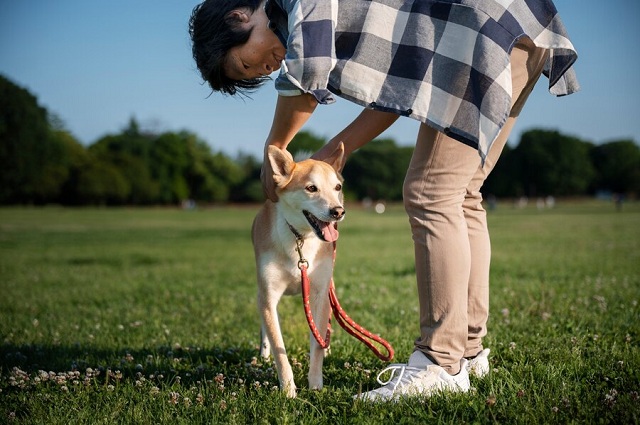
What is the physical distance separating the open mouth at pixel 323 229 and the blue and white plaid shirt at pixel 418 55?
1.02 metres

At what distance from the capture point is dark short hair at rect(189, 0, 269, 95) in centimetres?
312

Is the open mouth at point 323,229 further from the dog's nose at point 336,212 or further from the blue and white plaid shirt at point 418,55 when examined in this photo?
the blue and white plaid shirt at point 418,55

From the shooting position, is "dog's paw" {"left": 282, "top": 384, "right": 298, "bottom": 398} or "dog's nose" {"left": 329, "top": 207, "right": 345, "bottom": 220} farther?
"dog's nose" {"left": 329, "top": 207, "right": 345, "bottom": 220}

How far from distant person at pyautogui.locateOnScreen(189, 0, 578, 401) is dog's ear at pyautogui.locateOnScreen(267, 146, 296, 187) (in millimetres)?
179

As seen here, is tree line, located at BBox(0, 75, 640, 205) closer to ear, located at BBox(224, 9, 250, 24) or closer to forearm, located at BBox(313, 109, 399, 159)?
forearm, located at BBox(313, 109, 399, 159)

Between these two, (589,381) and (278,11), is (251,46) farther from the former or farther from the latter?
(589,381)

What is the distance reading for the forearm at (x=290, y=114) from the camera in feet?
9.18

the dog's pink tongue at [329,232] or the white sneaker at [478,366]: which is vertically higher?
the dog's pink tongue at [329,232]

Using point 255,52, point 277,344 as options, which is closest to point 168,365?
point 277,344

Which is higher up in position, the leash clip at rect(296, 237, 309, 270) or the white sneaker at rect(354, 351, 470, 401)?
the leash clip at rect(296, 237, 309, 270)

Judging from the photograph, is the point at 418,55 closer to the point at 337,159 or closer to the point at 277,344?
the point at 337,159

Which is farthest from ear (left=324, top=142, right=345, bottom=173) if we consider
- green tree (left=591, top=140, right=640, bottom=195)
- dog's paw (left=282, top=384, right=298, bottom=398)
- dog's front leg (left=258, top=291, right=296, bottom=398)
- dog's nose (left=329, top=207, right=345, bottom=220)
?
green tree (left=591, top=140, right=640, bottom=195)

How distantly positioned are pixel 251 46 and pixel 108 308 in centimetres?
525

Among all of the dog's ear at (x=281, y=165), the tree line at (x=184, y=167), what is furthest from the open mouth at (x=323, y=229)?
the tree line at (x=184, y=167)
